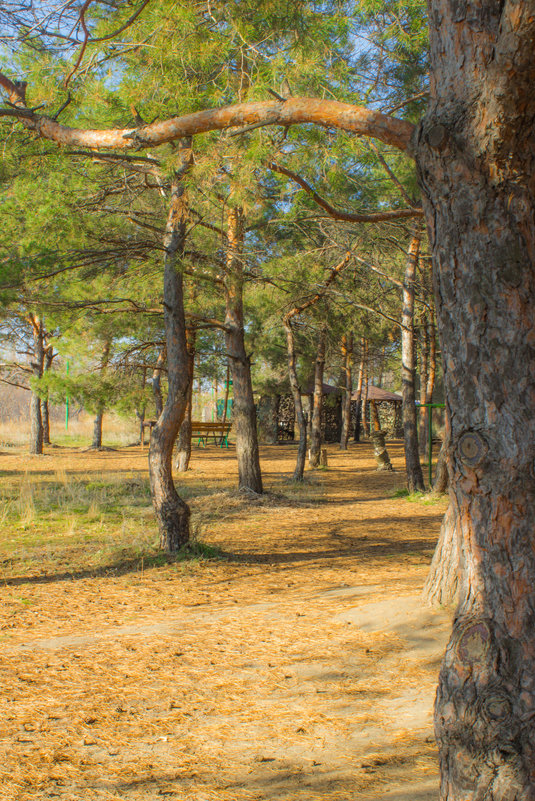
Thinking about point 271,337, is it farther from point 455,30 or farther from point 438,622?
Result: point 455,30

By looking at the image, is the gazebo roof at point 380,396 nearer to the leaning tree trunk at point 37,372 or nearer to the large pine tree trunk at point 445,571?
the leaning tree trunk at point 37,372

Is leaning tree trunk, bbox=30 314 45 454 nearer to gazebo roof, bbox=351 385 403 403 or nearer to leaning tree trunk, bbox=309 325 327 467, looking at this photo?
leaning tree trunk, bbox=309 325 327 467

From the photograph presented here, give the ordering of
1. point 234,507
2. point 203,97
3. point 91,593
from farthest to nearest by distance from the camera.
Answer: point 234,507, point 203,97, point 91,593

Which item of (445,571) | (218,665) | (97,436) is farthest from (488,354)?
(97,436)

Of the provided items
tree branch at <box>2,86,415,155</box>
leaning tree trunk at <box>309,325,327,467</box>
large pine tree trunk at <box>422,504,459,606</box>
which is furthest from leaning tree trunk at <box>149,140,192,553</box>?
leaning tree trunk at <box>309,325,327,467</box>

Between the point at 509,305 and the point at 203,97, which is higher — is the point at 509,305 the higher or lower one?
the lower one

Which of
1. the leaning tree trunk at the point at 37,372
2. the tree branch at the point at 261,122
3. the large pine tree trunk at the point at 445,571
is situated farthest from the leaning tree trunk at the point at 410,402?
the leaning tree trunk at the point at 37,372

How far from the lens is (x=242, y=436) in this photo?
11.0 metres

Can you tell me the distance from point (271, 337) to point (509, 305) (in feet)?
67.2

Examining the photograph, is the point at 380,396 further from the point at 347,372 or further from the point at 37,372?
the point at 37,372

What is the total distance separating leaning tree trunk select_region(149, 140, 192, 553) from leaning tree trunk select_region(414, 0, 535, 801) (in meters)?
4.09

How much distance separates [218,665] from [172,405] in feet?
11.2

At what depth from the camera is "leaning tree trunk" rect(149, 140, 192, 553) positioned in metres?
6.62

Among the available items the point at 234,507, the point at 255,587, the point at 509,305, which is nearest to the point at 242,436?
the point at 234,507
